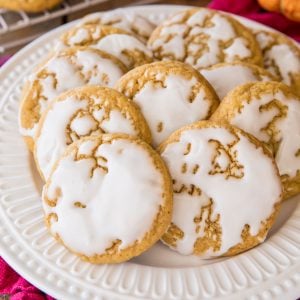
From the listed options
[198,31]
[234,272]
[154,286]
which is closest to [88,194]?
[154,286]

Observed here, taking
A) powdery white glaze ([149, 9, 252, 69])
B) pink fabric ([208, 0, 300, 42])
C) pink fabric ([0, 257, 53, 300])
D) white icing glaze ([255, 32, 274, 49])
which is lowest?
pink fabric ([0, 257, 53, 300])

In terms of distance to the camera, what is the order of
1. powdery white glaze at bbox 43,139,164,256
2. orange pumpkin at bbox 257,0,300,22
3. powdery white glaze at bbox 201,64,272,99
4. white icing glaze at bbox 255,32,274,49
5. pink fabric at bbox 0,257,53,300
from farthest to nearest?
orange pumpkin at bbox 257,0,300,22 < white icing glaze at bbox 255,32,274,49 < powdery white glaze at bbox 201,64,272,99 < pink fabric at bbox 0,257,53,300 < powdery white glaze at bbox 43,139,164,256

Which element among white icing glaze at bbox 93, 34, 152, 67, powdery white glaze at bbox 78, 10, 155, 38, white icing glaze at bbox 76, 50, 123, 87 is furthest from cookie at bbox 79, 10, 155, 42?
white icing glaze at bbox 76, 50, 123, 87

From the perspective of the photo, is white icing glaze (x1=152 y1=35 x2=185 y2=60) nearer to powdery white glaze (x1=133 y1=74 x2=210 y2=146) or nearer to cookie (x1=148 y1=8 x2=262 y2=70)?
cookie (x1=148 y1=8 x2=262 y2=70)

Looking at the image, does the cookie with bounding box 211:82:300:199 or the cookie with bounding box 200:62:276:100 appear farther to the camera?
the cookie with bounding box 200:62:276:100

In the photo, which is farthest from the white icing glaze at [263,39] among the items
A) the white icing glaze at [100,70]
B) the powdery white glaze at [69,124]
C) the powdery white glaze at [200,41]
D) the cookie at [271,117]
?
the powdery white glaze at [69,124]

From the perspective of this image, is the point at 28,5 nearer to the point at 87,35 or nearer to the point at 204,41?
the point at 87,35

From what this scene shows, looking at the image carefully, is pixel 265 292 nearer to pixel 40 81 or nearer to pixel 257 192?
pixel 257 192
